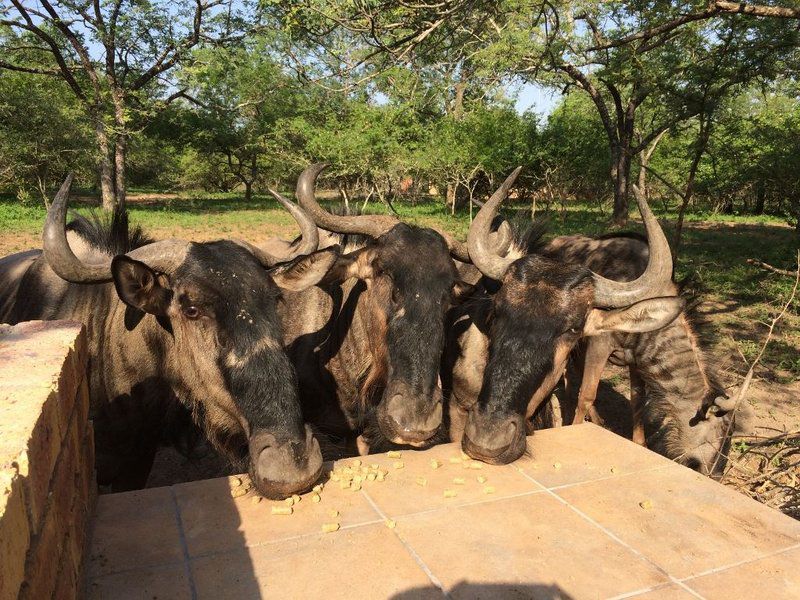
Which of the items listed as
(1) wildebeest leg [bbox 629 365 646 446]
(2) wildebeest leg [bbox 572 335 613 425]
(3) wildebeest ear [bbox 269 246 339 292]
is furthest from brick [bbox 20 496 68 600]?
(1) wildebeest leg [bbox 629 365 646 446]

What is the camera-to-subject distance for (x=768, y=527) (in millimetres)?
2756

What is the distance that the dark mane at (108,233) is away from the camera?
4.35 metres

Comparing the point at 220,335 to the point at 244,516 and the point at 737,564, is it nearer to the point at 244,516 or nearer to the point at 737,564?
the point at 244,516

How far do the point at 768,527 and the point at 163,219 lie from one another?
2527 centimetres

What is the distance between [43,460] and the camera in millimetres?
1561

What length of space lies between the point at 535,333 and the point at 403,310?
970mm

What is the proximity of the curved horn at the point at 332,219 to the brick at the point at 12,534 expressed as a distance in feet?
12.2

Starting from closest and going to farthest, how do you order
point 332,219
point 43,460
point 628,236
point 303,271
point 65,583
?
point 43,460, point 65,583, point 303,271, point 332,219, point 628,236

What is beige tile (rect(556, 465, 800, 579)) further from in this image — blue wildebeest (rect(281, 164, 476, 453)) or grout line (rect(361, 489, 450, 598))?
blue wildebeest (rect(281, 164, 476, 453))

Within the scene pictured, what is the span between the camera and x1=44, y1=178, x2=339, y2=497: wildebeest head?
312cm

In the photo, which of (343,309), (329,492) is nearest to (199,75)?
(343,309)

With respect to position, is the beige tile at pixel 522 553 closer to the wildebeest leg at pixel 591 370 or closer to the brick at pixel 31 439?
the brick at pixel 31 439

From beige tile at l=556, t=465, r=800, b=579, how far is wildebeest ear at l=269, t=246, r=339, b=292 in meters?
2.25

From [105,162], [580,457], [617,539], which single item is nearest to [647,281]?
[580,457]
